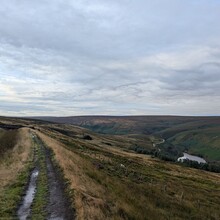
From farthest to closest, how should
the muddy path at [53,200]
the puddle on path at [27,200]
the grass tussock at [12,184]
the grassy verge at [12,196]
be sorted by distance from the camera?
the grass tussock at [12,184]
the grassy verge at [12,196]
the puddle on path at [27,200]
the muddy path at [53,200]

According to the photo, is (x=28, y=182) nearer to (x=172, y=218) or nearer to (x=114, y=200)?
(x=114, y=200)

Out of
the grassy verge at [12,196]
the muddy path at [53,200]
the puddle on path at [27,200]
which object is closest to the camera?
the muddy path at [53,200]

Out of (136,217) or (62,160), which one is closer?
(136,217)

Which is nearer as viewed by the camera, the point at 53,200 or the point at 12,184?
the point at 53,200

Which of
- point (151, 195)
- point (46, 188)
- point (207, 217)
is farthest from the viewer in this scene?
point (151, 195)

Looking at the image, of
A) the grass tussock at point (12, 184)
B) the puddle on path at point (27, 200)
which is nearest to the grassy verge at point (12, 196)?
the grass tussock at point (12, 184)

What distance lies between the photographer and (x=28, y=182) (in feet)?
86.9

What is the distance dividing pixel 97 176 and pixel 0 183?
30.2 ft

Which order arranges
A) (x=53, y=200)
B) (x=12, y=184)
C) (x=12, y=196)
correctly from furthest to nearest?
1. (x=12, y=184)
2. (x=12, y=196)
3. (x=53, y=200)

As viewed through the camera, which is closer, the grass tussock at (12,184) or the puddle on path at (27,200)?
the puddle on path at (27,200)

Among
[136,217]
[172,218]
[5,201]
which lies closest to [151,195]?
[172,218]

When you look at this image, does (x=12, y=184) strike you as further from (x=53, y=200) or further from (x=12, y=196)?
(x=53, y=200)

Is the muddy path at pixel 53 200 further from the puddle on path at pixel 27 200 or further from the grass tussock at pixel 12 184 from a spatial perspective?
the grass tussock at pixel 12 184

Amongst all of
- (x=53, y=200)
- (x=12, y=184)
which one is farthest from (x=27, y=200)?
(x=12, y=184)
